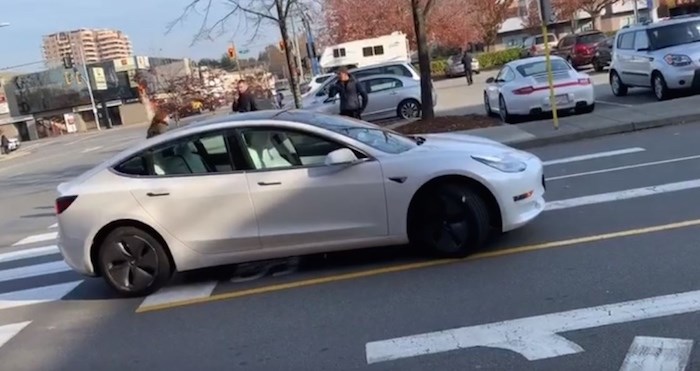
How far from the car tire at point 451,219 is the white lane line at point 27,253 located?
539 centimetres

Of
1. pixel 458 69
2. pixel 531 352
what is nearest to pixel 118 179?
pixel 531 352

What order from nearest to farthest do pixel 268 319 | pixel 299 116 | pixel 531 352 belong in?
pixel 531 352, pixel 268 319, pixel 299 116

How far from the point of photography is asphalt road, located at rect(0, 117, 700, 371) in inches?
178

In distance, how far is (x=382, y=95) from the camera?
2041cm

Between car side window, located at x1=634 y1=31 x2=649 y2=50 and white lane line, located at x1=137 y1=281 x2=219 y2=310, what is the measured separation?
13.2 metres

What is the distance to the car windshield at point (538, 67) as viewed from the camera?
15.8 metres

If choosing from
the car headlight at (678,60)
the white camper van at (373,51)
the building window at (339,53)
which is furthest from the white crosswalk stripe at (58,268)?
the building window at (339,53)

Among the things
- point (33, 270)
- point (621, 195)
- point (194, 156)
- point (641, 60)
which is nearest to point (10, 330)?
point (194, 156)

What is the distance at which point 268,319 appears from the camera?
18.2 feet

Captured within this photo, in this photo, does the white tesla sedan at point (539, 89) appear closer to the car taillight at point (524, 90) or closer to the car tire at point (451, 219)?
the car taillight at point (524, 90)

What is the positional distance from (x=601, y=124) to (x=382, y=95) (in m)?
7.86

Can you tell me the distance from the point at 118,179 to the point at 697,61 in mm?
12800

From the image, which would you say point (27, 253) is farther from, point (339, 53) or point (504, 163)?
point (339, 53)

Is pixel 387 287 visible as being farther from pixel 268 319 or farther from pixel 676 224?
pixel 676 224
